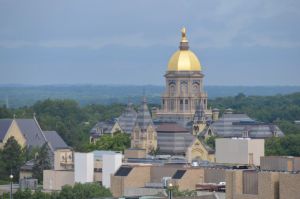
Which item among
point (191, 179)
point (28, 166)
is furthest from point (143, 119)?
point (191, 179)

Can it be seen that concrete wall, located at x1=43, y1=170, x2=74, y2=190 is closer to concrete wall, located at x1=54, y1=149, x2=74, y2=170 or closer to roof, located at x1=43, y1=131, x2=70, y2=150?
concrete wall, located at x1=54, y1=149, x2=74, y2=170

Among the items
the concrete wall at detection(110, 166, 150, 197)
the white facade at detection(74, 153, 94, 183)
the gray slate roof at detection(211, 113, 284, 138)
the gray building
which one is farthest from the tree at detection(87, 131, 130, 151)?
the concrete wall at detection(110, 166, 150, 197)

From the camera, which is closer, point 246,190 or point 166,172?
point 246,190

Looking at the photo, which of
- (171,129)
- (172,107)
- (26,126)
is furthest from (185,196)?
(172,107)

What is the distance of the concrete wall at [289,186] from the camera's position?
8669 cm

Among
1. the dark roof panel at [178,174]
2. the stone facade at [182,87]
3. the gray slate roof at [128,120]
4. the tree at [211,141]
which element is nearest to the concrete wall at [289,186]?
the dark roof panel at [178,174]

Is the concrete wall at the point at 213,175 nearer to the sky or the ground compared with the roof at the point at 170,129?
nearer to the ground

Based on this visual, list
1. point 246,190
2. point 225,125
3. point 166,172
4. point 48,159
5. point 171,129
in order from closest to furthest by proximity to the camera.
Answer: point 246,190, point 166,172, point 48,159, point 171,129, point 225,125

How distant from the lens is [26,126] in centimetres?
15150

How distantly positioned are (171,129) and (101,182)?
2870 centimetres

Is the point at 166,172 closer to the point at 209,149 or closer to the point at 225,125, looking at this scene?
the point at 209,149

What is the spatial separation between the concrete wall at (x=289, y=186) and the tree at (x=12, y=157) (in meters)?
45.4

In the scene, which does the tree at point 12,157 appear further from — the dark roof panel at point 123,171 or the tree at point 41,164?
the dark roof panel at point 123,171

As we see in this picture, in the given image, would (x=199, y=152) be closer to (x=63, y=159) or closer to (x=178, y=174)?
(x=63, y=159)
